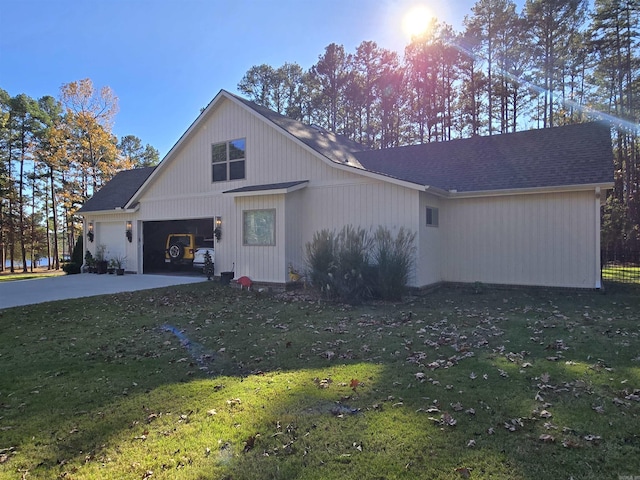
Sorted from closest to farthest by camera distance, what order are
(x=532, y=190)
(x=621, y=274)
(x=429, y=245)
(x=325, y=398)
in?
(x=325, y=398), (x=532, y=190), (x=429, y=245), (x=621, y=274)

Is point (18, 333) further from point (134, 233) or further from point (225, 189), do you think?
point (134, 233)

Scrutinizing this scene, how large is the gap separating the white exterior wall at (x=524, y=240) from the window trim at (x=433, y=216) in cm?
33

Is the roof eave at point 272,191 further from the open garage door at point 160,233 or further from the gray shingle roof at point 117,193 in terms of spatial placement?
the gray shingle roof at point 117,193

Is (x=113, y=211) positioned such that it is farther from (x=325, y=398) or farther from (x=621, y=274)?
(x=621, y=274)

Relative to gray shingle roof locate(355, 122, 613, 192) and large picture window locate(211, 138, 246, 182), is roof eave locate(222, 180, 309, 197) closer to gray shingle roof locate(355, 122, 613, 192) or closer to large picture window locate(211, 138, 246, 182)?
large picture window locate(211, 138, 246, 182)

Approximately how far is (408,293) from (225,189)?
759 cm

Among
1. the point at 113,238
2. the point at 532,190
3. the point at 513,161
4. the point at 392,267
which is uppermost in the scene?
the point at 513,161

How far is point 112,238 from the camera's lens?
18.0m

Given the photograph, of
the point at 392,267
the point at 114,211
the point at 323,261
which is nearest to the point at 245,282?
the point at 323,261

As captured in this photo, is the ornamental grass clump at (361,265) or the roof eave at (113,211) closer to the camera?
the ornamental grass clump at (361,265)

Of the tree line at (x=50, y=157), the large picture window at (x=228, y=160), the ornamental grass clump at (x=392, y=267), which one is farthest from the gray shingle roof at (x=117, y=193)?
the ornamental grass clump at (x=392, y=267)

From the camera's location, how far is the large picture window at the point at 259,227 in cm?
1220

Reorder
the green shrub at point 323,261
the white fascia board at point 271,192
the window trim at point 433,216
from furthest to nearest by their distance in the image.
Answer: the white fascia board at point 271,192
the window trim at point 433,216
the green shrub at point 323,261

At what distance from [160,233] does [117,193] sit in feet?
9.50
